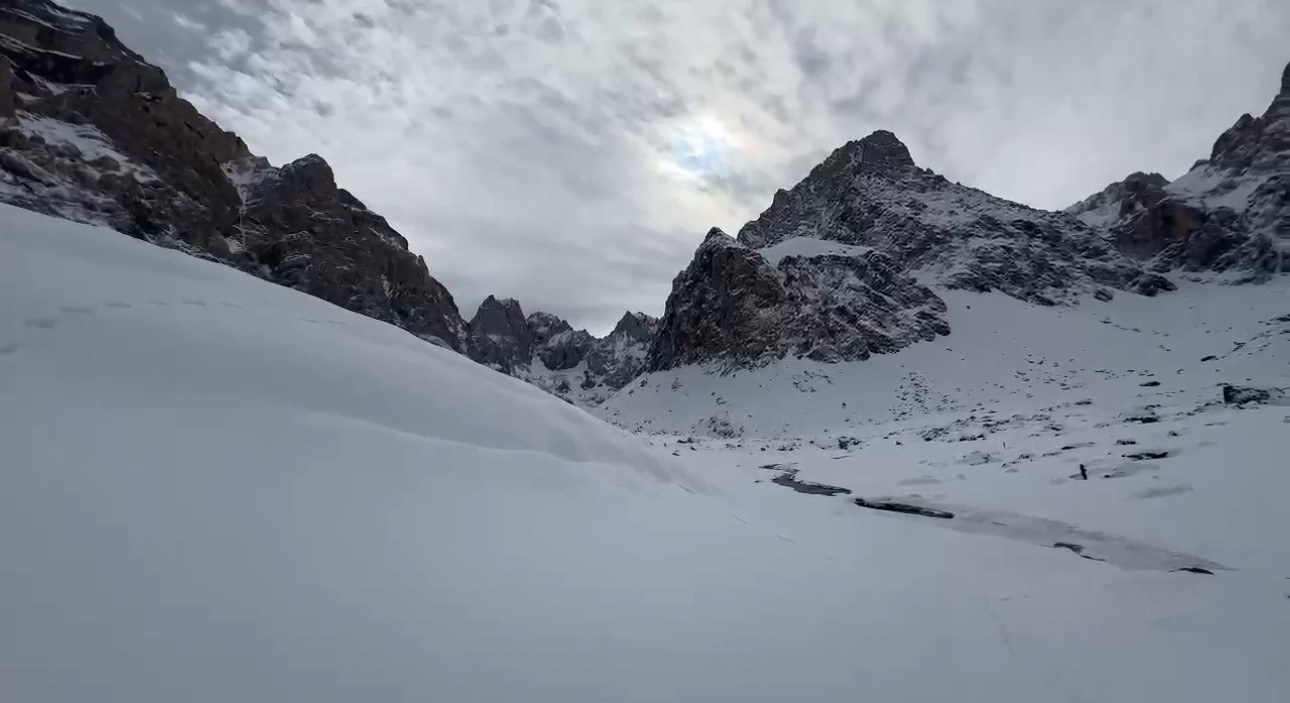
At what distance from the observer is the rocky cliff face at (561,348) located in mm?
143000

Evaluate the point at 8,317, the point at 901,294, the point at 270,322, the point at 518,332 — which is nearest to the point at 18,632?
the point at 8,317

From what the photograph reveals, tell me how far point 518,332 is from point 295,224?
7300cm

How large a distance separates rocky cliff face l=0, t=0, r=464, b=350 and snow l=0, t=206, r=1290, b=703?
70.0 m

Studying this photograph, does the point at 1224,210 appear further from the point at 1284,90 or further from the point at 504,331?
the point at 504,331

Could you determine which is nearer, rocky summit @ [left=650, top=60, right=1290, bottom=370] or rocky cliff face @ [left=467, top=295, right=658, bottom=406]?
rocky summit @ [left=650, top=60, right=1290, bottom=370]

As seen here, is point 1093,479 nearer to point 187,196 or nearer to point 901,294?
point 901,294

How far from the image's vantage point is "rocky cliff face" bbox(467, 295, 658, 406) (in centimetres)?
14300

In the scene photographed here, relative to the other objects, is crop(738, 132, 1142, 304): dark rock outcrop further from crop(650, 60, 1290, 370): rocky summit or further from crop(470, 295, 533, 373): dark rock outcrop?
crop(470, 295, 533, 373): dark rock outcrop

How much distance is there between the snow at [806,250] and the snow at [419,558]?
55.7 metres

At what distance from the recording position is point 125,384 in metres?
3.28

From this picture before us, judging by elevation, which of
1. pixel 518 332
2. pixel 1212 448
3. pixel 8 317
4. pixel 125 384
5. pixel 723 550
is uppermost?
pixel 518 332

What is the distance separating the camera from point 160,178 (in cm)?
6962

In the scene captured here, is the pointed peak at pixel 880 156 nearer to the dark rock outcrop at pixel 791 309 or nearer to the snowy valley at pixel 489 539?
the dark rock outcrop at pixel 791 309

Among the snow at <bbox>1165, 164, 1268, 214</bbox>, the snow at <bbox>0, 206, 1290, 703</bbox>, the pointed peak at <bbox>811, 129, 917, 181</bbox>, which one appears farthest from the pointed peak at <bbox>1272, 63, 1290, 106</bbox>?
the snow at <bbox>0, 206, 1290, 703</bbox>
